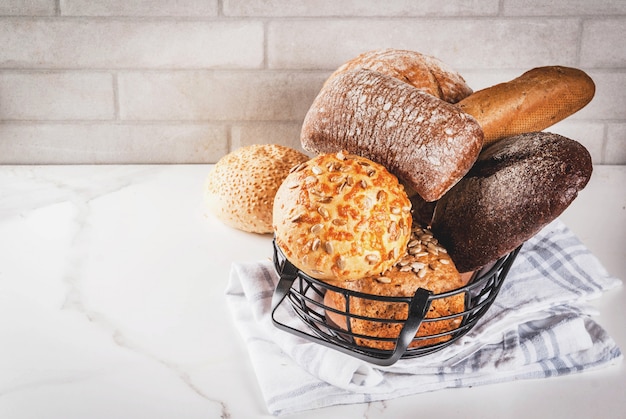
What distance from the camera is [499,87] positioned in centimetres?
89

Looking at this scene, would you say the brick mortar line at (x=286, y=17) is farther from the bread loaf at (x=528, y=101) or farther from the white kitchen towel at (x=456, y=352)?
the white kitchen towel at (x=456, y=352)

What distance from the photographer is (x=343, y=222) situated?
24.5 inches

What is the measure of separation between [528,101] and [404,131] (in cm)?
A: 26

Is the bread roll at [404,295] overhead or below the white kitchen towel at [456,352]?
overhead

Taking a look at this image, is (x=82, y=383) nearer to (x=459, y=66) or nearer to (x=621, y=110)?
(x=459, y=66)

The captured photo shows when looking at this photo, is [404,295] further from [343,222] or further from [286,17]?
[286,17]

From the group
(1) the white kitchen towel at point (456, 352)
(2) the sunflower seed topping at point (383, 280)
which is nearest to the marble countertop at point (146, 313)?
(1) the white kitchen towel at point (456, 352)

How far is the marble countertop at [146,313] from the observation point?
25.4 inches

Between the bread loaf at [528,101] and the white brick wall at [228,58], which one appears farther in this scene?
the white brick wall at [228,58]

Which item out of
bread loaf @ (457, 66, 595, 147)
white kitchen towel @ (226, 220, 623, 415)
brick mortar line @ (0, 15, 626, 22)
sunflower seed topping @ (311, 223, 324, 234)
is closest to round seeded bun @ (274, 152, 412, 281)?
sunflower seed topping @ (311, 223, 324, 234)

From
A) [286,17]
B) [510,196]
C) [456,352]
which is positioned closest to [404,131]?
[510,196]

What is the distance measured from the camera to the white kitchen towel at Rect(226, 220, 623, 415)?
25.8 inches

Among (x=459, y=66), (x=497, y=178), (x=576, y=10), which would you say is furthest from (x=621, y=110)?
(x=497, y=178)

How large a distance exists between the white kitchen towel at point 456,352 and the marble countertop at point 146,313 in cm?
2
